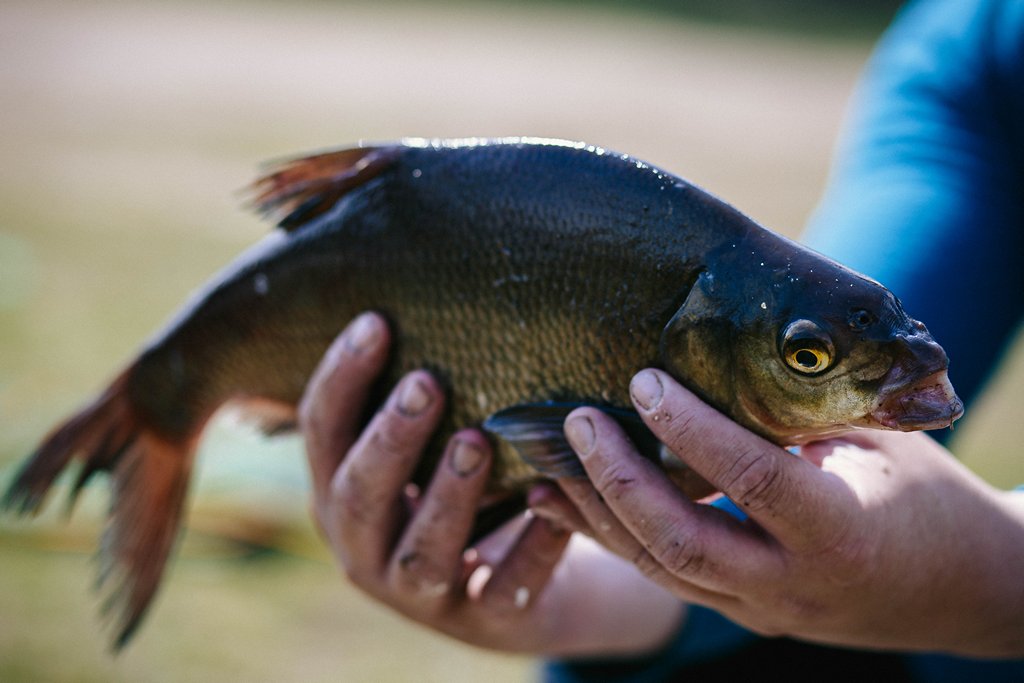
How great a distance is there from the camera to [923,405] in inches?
40.0

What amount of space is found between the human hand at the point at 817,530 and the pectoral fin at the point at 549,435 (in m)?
0.03

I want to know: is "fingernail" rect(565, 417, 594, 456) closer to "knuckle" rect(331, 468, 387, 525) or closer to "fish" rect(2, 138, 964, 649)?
"fish" rect(2, 138, 964, 649)

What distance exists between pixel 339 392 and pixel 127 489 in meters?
0.52

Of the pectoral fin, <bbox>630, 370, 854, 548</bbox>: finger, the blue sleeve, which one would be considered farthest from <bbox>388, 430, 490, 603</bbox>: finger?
the blue sleeve

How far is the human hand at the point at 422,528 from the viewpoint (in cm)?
140

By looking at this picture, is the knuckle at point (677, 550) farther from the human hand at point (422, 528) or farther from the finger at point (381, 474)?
the finger at point (381, 474)

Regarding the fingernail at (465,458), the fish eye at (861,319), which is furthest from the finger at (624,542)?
the fish eye at (861,319)

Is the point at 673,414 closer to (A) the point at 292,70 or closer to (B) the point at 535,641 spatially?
(B) the point at 535,641

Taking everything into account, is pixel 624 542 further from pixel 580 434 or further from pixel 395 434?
pixel 395 434

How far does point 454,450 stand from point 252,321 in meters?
0.41

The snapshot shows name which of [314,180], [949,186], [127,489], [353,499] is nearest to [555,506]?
[353,499]

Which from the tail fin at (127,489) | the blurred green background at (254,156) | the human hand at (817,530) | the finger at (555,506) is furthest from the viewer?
the blurred green background at (254,156)

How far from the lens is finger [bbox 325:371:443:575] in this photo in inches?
54.6

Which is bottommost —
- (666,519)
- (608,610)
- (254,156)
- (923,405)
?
(254,156)
